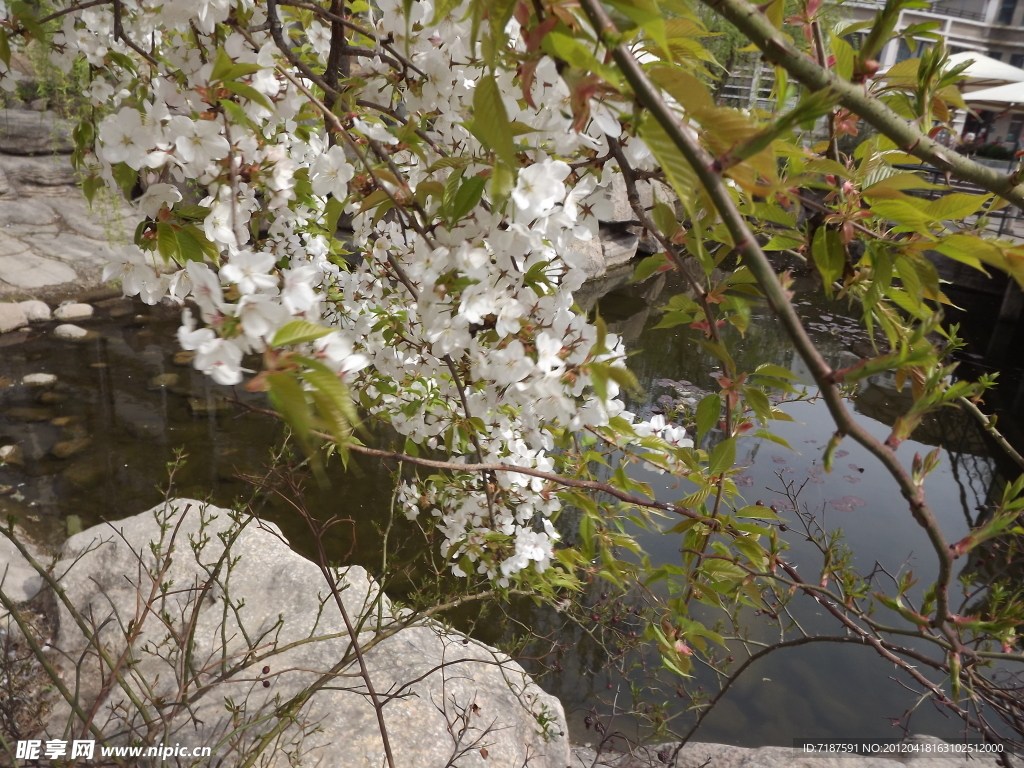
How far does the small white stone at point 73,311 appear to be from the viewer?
5258mm

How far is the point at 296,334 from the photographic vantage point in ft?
1.61

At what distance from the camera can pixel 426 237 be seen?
84 cm

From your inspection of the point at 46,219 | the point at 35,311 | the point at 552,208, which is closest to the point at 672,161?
the point at 552,208

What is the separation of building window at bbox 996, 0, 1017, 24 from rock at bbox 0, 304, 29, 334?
28726 millimetres

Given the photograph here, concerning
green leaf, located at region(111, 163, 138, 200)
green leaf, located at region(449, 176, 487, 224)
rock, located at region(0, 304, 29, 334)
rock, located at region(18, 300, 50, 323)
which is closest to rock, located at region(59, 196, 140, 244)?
rock, located at region(18, 300, 50, 323)

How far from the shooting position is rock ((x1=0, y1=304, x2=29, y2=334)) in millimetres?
4898

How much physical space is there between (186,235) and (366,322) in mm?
676

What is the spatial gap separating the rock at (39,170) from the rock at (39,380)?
299cm

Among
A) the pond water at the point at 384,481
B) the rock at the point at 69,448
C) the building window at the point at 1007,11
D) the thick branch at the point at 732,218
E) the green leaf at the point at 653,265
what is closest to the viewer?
the thick branch at the point at 732,218

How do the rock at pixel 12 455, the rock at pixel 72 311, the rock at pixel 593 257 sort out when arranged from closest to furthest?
the rock at pixel 12 455 → the rock at pixel 72 311 → the rock at pixel 593 257

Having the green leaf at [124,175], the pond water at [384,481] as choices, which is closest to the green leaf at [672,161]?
the green leaf at [124,175]

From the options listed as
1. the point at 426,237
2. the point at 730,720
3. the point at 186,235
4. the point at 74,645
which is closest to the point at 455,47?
the point at 426,237

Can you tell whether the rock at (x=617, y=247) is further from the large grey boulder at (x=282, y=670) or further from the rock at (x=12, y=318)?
the large grey boulder at (x=282, y=670)

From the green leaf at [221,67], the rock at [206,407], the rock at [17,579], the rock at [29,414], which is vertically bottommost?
the rock at [29,414]
